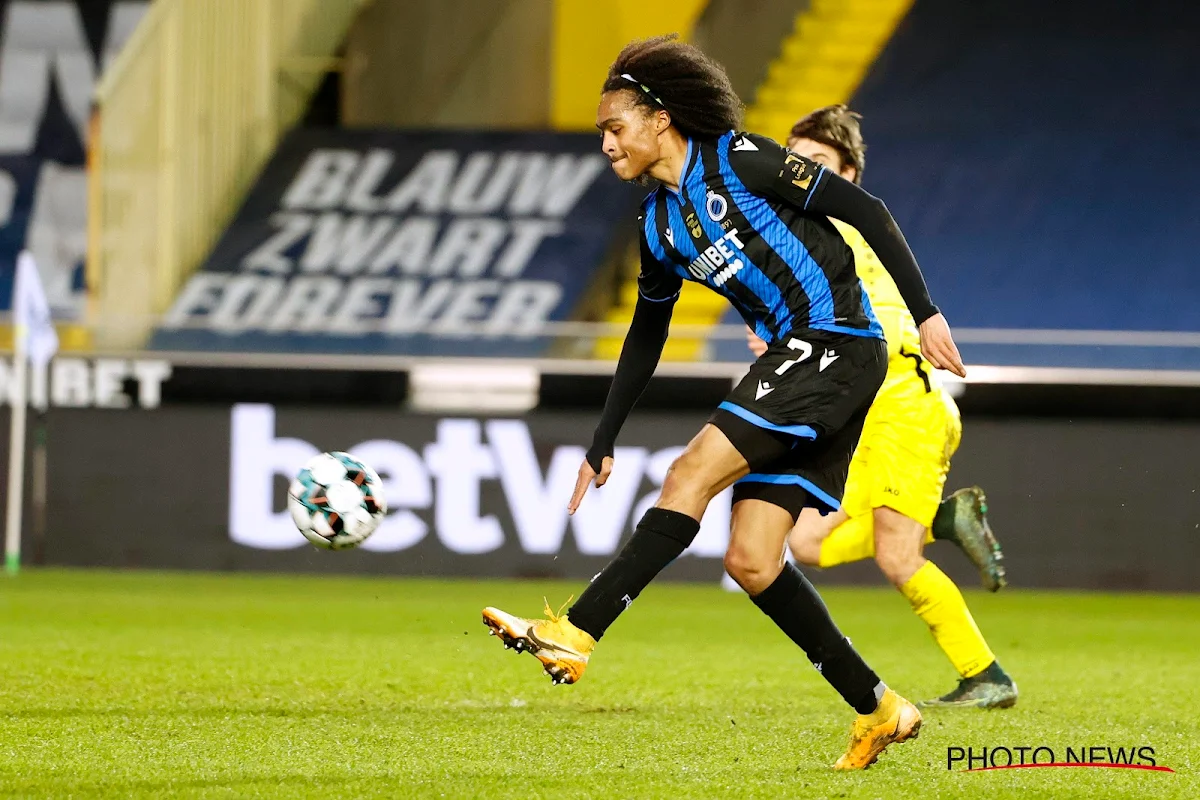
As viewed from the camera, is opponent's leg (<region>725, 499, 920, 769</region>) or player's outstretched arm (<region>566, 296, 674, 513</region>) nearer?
opponent's leg (<region>725, 499, 920, 769</region>)

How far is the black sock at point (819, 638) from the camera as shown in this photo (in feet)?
13.7

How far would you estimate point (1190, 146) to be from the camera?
14500mm

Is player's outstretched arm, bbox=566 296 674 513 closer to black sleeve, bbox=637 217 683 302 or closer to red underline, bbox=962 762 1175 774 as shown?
black sleeve, bbox=637 217 683 302

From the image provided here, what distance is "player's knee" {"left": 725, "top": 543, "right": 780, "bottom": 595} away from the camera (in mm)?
4070

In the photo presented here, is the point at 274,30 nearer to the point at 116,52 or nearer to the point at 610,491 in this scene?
the point at 116,52

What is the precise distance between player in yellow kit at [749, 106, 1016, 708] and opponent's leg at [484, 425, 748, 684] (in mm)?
1358

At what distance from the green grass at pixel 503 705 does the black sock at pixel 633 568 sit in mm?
381

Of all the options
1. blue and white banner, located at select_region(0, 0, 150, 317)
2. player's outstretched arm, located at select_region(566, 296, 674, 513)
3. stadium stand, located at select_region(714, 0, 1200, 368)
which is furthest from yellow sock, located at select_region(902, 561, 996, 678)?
blue and white banner, located at select_region(0, 0, 150, 317)

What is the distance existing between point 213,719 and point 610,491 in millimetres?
5847

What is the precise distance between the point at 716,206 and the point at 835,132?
1526 mm

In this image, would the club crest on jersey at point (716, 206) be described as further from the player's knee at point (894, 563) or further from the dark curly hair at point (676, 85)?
the player's knee at point (894, 563)

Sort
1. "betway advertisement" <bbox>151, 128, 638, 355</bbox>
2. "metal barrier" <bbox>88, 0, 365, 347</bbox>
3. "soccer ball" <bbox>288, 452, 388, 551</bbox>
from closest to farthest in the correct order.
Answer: "soccer ball" <bbox>288, 452, 388, 551</bbox> < "metal barrier" <bbox>88, 0, 365, 347</bbox> < "betway advertisement" <bbox>151, 128, 638, 355</bbox>

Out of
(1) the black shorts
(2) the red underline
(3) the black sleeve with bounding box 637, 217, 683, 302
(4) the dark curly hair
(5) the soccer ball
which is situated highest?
(4) the dark curly hair

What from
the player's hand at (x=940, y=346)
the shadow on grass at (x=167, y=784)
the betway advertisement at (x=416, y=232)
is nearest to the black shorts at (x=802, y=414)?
the player's hand at (x=940, y=346)
